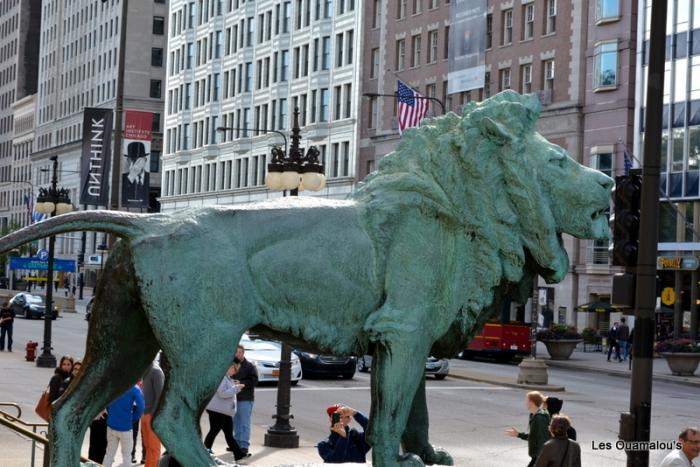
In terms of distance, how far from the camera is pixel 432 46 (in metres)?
66.3

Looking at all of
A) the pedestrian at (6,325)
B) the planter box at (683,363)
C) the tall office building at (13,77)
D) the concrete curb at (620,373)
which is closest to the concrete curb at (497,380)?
the concrete curb at (620,373)

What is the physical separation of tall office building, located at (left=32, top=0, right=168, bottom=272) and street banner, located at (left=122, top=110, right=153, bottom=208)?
236 ft

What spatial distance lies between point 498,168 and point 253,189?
2965 inches

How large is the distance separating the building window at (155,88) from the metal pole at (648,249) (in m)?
102

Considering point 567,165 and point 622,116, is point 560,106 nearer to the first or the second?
point 622,116

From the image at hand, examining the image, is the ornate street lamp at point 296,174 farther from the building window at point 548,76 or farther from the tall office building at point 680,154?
the building window at point 548,76

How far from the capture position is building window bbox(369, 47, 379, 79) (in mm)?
72000

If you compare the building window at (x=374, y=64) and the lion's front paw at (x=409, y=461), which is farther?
the building window at (x=374, y=64)

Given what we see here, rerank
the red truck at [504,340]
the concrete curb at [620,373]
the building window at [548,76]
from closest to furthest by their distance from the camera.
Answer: the concrete curb at [620,373], the red truck at [504,340], the building window at [548,76]

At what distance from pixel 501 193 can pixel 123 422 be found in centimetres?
888

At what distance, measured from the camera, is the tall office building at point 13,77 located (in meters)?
141

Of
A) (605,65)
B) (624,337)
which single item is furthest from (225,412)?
(605,65)

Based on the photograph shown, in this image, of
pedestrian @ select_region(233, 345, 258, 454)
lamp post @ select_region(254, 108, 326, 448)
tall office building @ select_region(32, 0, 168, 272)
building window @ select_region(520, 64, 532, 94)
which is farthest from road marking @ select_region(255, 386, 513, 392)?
tall office building @ select_region(32, 0, 168, 272)

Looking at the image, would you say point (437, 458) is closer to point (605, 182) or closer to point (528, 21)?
point (605, 182)
